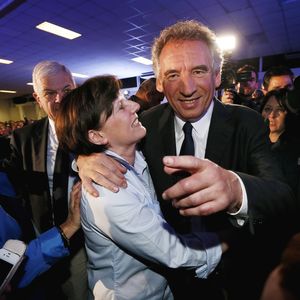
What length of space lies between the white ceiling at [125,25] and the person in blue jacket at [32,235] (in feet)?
15.8

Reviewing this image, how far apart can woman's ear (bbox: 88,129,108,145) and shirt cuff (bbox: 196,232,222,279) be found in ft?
2.15

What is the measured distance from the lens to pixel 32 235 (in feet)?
4.54

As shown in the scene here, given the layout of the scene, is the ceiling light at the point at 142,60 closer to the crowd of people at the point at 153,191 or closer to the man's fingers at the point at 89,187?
the crowd of people at the point at 153,191

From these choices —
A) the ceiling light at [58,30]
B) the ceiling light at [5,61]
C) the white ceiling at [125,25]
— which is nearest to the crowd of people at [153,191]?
the white ceiling at [125,25]

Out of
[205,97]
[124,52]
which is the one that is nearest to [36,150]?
[205,97]

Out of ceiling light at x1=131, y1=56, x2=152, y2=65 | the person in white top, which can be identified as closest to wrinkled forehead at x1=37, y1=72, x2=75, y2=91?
the person in white top

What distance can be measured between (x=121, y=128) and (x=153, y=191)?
0.41 metres

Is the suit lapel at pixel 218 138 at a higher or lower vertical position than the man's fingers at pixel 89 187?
higher

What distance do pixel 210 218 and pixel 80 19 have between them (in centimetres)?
581

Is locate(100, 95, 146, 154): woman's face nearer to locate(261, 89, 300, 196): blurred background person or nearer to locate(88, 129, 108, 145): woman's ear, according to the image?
locate(88, 129, 108, 145): woman's ear

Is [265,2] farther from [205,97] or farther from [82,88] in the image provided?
[82,88]

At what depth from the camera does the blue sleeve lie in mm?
1070

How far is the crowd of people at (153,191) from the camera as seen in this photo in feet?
3.08

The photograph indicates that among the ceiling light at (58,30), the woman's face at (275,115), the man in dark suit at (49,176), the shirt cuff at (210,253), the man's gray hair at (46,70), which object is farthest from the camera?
the ceiling light at (58,30)
